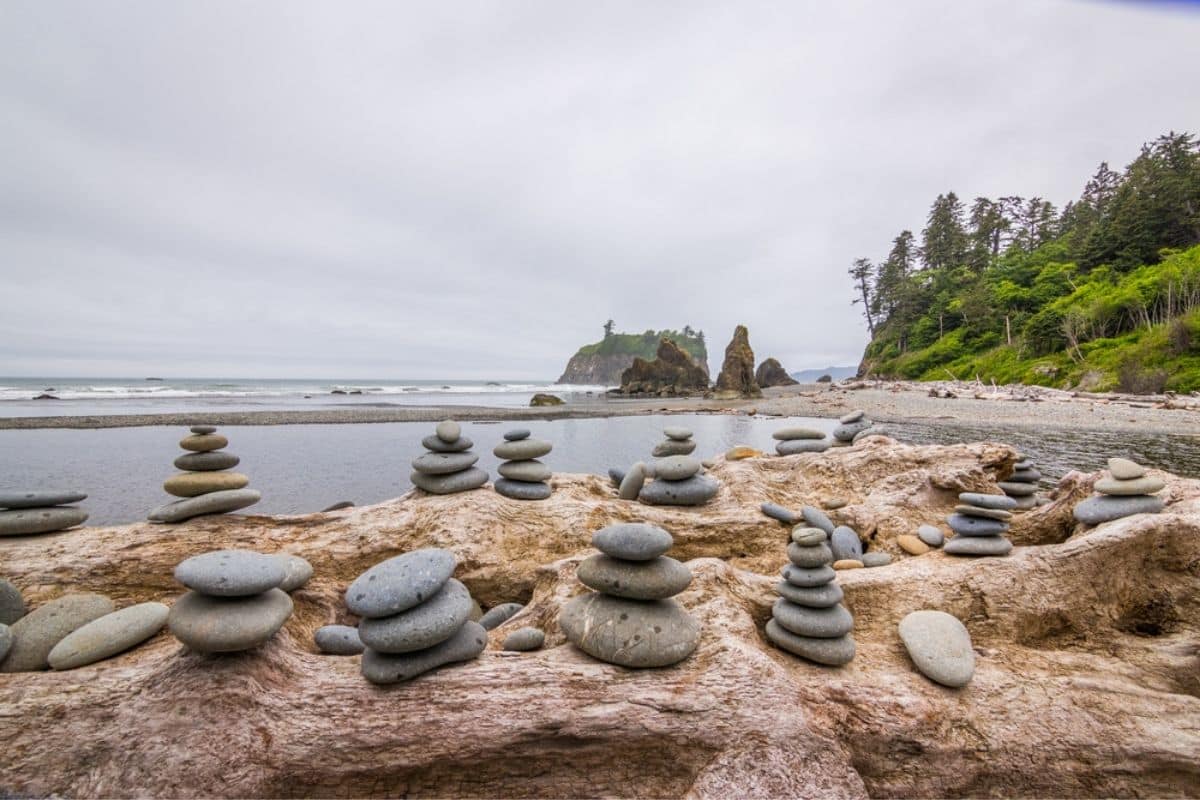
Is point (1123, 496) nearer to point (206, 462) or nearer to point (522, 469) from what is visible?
point (522, 469)

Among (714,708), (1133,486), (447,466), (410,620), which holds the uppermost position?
(1133,486)

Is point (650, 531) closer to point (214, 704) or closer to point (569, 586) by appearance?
point (569, 586)

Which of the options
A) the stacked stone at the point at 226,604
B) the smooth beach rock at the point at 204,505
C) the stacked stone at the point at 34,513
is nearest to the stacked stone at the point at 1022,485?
the stacked stone at the point at 226,604

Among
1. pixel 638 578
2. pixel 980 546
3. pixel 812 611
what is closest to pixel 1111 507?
pixel 980 546

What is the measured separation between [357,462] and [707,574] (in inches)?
516

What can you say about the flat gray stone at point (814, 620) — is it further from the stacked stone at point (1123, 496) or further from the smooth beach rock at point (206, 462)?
the smooth beach rock at point (206, 462)

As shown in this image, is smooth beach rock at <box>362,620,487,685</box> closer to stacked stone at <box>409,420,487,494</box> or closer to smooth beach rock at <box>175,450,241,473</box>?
stacked stone at <box>409,420,487,494</box>

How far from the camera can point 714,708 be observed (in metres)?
2.70

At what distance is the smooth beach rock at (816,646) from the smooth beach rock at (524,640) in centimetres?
172

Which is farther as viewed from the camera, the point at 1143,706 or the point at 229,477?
the point at 229,477

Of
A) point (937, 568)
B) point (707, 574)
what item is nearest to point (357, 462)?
point (707, 574)

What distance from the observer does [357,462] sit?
14.1 m

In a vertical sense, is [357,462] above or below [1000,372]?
below

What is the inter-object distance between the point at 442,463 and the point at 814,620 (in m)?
4.46
